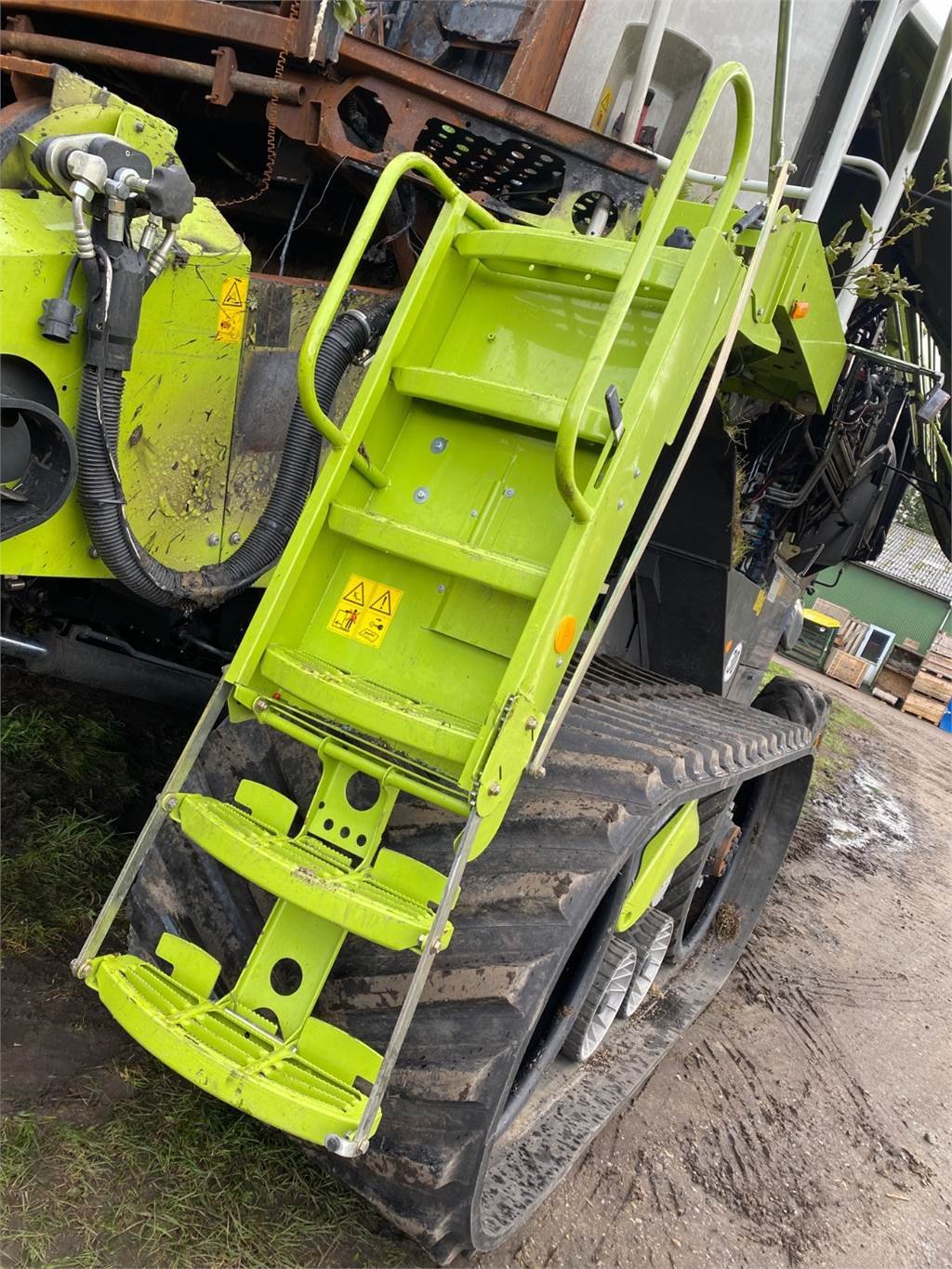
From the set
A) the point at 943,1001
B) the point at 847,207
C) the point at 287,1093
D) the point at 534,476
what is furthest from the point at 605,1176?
the point at 847,207

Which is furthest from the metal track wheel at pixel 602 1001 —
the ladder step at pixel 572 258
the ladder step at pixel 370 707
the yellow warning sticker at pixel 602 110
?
the yellow warning sticker at pixel 602 110

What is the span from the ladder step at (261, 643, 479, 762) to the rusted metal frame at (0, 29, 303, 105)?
1.45m

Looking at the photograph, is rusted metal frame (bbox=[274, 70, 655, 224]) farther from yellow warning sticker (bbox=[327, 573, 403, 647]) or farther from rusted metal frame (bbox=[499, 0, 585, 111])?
yellow warning sticker (bbox=[327, 573, 403, 647])

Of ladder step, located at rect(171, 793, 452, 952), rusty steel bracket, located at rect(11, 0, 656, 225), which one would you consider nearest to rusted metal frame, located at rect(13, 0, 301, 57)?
rusty steel bracket, located at rect(11, 0, 656, 225)

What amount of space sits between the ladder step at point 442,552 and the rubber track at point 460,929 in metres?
0.54

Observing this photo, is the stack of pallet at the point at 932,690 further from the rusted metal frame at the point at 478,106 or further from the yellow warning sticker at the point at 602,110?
the rusted metal frame at the point at 478,106

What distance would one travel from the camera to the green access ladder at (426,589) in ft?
6.69

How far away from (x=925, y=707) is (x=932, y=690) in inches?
16.6

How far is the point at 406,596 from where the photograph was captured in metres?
2.38

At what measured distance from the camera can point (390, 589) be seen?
2.40 metres

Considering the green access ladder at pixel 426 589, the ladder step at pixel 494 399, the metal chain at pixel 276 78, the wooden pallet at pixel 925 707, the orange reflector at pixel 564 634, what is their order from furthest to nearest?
the wooden pallet at pixel 925 707, the metal chain at pixel 276 78, the ladder step at pixel 494 399, the orange reflector at pixel 564 634, the green access ladder at pixel 426 589

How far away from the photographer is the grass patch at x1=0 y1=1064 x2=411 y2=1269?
87.3 inches

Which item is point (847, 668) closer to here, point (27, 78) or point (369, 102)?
point (369, 102)

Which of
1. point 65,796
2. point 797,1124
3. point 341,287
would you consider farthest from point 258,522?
point 797,1124
